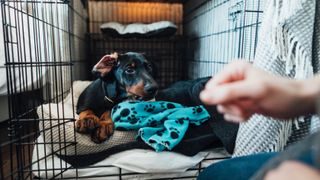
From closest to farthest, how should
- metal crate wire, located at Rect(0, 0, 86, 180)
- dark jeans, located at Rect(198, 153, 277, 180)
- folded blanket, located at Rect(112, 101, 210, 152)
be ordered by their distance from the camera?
dark jeans, located at Rect(198, 153, 277, 180)
metal crate wire, located at Rect(0, 0, 86, 180)
folded blanket, located at Rect(112, 101, 210, 152)

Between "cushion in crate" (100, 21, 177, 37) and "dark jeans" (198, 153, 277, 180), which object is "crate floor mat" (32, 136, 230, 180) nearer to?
"dark jeans" (198, 153, 277, 180)

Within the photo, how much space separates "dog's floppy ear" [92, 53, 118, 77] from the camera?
1.30m

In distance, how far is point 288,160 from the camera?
309mm

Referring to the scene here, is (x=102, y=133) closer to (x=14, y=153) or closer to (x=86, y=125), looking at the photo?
(x=86, y=125)

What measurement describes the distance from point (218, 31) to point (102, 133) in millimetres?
1301

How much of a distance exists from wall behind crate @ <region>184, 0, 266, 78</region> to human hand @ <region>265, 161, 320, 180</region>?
96 centimetres

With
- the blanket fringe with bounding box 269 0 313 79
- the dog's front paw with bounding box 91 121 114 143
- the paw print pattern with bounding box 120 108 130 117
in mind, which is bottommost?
the dog's front paw with bounding box 91 121 114 143

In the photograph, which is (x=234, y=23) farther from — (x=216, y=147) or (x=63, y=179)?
(x=63, y=179)

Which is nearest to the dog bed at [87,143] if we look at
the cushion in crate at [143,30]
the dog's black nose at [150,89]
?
the dog's black nose at [150,89]

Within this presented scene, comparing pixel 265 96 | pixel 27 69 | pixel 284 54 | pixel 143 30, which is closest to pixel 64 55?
pixel 27 69

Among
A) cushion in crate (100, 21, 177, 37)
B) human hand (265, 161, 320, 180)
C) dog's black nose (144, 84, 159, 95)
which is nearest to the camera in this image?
human hand (265, 161, 320, 180)

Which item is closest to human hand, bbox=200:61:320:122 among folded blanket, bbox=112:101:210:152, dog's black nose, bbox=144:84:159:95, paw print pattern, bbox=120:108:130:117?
folded blanket, bbox=112:101:210:152

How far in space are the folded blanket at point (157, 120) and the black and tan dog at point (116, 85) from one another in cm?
12

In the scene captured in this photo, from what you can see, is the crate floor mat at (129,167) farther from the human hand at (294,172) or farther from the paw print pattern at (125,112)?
the human hand at (294,172)
